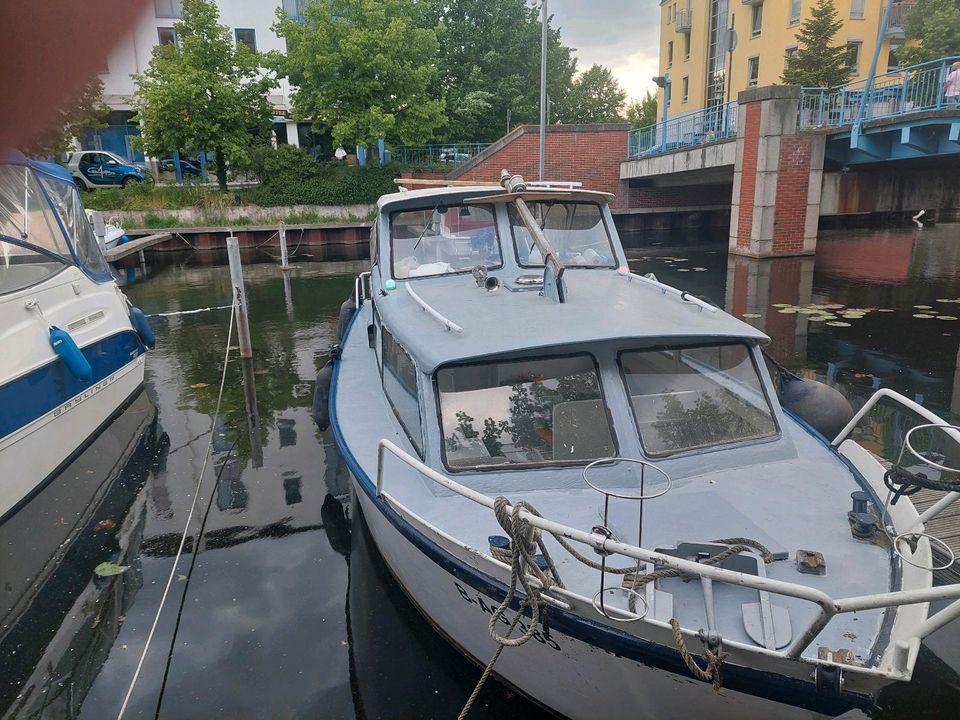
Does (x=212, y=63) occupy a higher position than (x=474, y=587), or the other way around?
(x=212, y=63)

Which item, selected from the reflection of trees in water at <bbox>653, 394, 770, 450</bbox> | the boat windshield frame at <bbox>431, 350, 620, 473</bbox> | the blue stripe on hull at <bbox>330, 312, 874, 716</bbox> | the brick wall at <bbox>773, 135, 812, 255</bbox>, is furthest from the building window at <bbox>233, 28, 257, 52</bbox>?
the blue stripe on hull at <bbox>330, 312, 874, 716</bbox>

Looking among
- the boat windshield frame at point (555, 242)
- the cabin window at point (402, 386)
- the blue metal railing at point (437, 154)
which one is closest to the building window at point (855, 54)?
the blue metal railing at point (437, 154)

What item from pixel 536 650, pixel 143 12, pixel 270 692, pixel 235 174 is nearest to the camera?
pixel 143 12

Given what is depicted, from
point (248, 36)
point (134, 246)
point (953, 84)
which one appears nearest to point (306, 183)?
point (134, 246)

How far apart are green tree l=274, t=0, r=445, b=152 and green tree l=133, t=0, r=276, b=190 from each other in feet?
5.86

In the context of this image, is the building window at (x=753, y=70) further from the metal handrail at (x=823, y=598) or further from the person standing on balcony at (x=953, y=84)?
the metal handrail at (x=823, y=598)

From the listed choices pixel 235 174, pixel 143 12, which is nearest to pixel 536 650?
pixel 143 12

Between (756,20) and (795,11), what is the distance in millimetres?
3448

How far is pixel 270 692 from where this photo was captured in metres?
4.59

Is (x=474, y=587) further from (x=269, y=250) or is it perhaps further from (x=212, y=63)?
(x=212, y=63)

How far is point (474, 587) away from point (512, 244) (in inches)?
161

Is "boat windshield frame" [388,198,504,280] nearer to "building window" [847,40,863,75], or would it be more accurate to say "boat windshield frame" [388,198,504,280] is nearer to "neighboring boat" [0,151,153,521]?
"neighboring boat" [0,151,153,521]

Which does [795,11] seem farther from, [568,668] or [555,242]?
[568,668]

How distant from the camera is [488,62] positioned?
36.0 m
